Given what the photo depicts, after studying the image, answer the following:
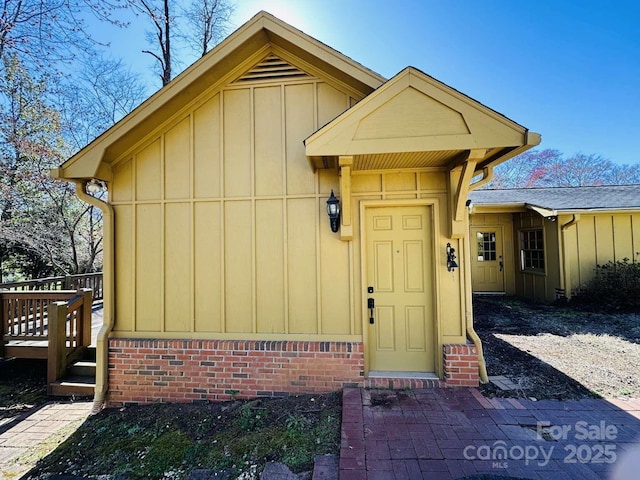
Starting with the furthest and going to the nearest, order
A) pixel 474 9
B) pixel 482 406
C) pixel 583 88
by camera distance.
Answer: pixel 583 88
pixel 474 9
pixel 482 406

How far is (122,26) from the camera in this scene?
5.14m

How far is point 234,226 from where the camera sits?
3.75m

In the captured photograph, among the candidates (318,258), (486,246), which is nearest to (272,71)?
(318,258)

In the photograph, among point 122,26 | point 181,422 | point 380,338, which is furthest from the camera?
point 122,26

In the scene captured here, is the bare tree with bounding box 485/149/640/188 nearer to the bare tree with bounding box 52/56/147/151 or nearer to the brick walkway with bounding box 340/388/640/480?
the brick walkway with bounding box 340/388/640/480

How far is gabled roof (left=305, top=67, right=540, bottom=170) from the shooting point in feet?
9.06

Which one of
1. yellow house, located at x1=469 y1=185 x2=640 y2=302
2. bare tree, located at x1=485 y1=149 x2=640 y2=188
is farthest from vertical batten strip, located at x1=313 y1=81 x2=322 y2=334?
bare tree, located at x1=485 y1=149 x2=640 y2=188

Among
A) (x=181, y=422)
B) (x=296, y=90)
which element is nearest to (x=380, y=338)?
(x=181, y=422)

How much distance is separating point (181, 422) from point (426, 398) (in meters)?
2.79

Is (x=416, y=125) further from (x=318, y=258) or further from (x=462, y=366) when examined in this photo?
(x=462, y=366)

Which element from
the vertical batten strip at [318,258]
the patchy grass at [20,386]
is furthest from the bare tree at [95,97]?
the vertical batten strip at [318,258]

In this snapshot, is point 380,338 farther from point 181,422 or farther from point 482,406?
point 181,422

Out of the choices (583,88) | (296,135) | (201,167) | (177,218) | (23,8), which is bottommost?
(177,218)

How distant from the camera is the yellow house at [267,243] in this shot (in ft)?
11.4
